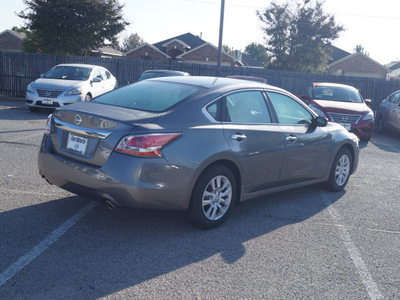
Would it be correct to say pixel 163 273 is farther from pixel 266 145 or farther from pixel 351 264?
pixel 266 145

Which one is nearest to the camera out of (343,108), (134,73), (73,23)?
(343,108)

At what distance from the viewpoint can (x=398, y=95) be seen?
1501cm

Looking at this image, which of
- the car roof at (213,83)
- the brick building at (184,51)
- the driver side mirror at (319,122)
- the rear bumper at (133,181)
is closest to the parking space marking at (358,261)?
the driver side mirror at (319,122)

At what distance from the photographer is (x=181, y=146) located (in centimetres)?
428

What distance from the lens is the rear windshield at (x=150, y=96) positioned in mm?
4743

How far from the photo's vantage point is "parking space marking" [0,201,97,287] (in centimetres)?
345

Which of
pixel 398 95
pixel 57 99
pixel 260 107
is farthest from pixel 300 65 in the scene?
pixel 260 107

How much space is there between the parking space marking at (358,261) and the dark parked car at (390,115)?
990 centimetres

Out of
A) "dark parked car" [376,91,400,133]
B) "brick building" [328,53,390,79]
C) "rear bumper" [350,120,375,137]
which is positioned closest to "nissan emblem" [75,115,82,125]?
"rear bumper" [350,120,375,137]

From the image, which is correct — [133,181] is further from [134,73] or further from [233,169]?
[134,73]

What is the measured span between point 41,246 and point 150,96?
197 cm

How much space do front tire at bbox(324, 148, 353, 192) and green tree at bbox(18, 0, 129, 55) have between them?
1045 inches

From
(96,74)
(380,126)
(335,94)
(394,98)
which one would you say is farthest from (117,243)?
(380,126)

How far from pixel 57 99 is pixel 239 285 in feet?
37.2
